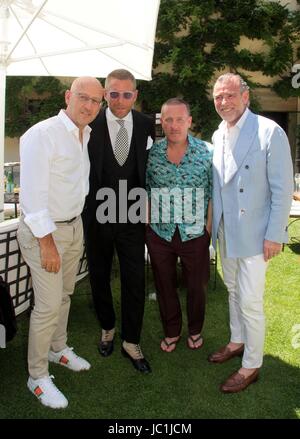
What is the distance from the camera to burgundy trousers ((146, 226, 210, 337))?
10.4 ft

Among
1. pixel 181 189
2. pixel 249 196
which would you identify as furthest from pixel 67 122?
pixel 249 196

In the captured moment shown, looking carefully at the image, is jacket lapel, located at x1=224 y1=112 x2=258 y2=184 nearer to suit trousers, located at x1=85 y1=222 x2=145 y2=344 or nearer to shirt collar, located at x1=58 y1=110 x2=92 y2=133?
suit trousers, located at x1=85 y1=222 x2=145 y2=344

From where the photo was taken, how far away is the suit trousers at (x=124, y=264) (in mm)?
3047

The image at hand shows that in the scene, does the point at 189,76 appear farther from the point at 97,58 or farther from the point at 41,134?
the point at 41,134

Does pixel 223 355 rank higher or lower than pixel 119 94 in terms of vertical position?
lower

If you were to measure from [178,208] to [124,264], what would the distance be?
56 centimetres

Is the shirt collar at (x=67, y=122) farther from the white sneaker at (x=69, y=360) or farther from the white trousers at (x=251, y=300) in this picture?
the white sneaker at (x=69, y=360)

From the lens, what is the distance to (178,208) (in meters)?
3.05

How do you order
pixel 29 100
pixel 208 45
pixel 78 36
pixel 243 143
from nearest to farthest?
pixel 243 143, pixel 78 36, pixel 208 45, pixel 29 100

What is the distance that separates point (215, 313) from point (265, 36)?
32.9 feet

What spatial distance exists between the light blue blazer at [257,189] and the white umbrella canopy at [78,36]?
230 cm

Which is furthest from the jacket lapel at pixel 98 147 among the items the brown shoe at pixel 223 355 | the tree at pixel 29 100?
the tree at pixel 29 100

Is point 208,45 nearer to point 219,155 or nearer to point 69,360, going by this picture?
point 219,155
